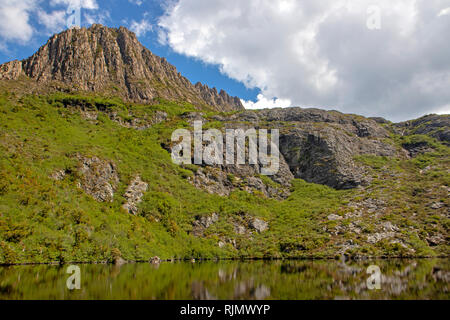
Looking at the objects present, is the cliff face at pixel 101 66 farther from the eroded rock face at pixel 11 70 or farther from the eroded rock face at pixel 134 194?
the eroded rock face at pixel 134 194

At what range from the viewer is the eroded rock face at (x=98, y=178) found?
61.0 meters

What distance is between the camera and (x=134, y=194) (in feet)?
222

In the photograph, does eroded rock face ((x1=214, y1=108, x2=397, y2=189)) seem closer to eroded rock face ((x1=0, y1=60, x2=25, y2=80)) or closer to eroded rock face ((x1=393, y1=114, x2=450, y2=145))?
eroded rock face ((x1=393, y1=114, x2=450, y2=145))

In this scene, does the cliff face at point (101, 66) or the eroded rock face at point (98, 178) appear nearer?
the eroded rock face at point (98, 178)

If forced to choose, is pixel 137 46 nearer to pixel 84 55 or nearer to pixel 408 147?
pixel 84 55

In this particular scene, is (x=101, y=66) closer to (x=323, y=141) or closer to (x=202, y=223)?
(x=202, y=223)

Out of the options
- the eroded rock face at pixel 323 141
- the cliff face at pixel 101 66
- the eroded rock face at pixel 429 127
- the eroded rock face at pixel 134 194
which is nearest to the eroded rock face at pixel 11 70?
the cliff face at pixel 101 66

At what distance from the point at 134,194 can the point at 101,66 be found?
96.7 m

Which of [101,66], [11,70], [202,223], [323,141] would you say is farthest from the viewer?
[101,66]

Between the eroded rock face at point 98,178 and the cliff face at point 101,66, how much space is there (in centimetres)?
Answer: 6724

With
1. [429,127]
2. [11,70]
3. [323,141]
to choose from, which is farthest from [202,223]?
[429,127]

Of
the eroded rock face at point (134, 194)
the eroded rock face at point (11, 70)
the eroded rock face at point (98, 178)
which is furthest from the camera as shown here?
the eroded rock face at point (11, 70)

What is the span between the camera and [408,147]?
404ft
